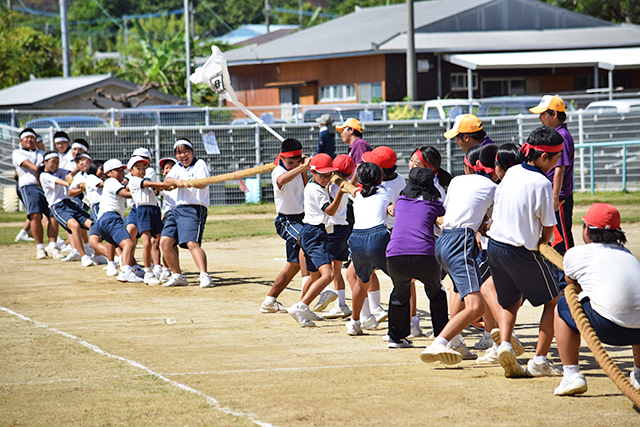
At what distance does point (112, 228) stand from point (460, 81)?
24.2 metres

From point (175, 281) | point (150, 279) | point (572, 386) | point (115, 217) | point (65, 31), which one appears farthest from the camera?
point (65, 31)

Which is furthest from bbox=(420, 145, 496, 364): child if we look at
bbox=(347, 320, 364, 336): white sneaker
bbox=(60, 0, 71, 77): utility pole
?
bbox=(60, 0, 71, 77): utility pole

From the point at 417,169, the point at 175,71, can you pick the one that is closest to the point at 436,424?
the point at 417,169

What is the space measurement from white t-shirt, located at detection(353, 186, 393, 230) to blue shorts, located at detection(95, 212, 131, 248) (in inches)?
201

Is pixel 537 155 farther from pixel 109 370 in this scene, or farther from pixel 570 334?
pixel 109 370

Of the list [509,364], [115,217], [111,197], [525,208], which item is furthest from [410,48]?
[509,364]

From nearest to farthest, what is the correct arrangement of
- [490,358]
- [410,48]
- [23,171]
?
[490,358] → [23,171] → [410,48]

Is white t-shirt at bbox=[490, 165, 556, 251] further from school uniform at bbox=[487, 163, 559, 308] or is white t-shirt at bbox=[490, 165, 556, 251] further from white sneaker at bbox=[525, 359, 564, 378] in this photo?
white sneaker at bbox=[525, 359, 564, 378]

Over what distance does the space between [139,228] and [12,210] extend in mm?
11091

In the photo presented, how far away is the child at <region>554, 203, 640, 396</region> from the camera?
522 cm

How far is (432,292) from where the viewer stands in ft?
22.8

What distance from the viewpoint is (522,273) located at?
5996 millimetres

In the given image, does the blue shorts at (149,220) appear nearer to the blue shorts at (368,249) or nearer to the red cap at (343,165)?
the red cap at (343,165)

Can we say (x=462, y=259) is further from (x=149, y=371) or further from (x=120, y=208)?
(x=120, y=208)
